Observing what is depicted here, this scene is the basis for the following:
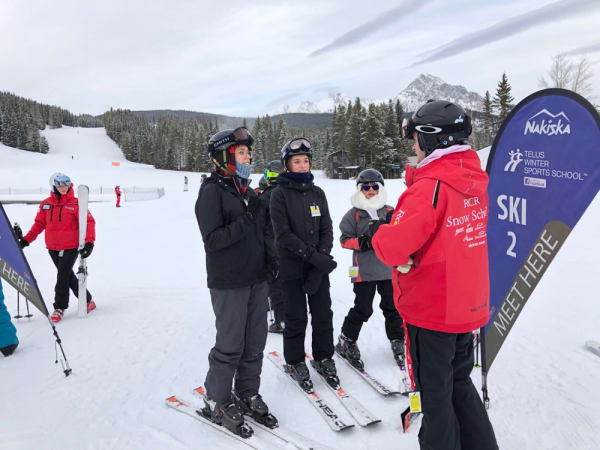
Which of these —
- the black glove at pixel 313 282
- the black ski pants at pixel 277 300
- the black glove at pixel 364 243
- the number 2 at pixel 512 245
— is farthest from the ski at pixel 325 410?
the number 2 at pixel 512 245

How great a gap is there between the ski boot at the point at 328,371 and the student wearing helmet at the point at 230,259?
73cm

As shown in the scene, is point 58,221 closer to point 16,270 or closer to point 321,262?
point 16,270

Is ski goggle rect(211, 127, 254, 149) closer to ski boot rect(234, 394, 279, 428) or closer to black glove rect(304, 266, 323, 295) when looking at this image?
black glove rect(304, 266, 323, 295)

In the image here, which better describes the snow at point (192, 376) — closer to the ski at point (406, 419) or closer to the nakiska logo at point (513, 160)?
the ski at point (406, 419)

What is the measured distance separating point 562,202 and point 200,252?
31.9 ft

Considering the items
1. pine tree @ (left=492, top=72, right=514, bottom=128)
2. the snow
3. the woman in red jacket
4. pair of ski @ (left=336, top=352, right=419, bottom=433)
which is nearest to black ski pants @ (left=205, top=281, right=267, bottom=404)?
the snow

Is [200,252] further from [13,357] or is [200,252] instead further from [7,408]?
[7,408]

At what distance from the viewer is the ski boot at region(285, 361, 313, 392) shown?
3.47 meters

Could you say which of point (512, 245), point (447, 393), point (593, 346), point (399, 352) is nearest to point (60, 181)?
point (399, 352)

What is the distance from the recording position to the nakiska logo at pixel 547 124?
248 centimetres

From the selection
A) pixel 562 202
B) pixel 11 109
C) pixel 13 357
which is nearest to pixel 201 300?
pixel 13 357

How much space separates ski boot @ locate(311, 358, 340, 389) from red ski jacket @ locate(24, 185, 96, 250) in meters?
4.34

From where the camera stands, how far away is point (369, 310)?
3.95m

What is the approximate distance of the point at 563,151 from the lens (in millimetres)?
2486
